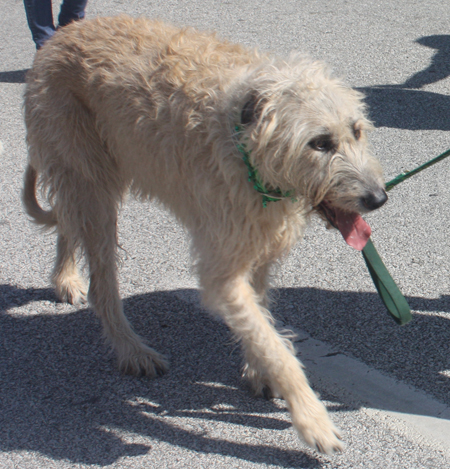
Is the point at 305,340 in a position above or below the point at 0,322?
above

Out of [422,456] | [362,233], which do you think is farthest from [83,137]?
[422,456]

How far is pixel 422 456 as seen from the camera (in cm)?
273

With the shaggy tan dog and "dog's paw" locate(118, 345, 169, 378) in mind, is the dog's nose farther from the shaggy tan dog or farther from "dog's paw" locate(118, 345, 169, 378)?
"dog's paw" locate(118, 345, 169, 378)

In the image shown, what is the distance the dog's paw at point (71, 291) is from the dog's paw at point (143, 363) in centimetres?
81

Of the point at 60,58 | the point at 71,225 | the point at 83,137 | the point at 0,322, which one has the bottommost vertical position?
the point at 0,322

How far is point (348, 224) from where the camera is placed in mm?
2650

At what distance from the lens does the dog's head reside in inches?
97.2

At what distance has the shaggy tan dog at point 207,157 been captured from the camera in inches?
98.8

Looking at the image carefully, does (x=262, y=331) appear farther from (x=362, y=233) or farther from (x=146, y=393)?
(x=146, y=393)

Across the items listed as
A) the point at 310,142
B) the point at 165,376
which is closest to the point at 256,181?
the point at 310,142

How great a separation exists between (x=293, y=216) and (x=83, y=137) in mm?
1338

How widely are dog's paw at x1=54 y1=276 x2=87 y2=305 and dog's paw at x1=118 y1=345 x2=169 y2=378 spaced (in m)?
0.81

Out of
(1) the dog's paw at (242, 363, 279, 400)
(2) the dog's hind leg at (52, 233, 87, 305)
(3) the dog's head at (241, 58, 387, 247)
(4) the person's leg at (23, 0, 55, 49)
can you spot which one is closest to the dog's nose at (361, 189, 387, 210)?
(3) the dog's head at (241, 58, 387, 247)

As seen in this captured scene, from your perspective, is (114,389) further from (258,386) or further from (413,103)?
(413,103)
